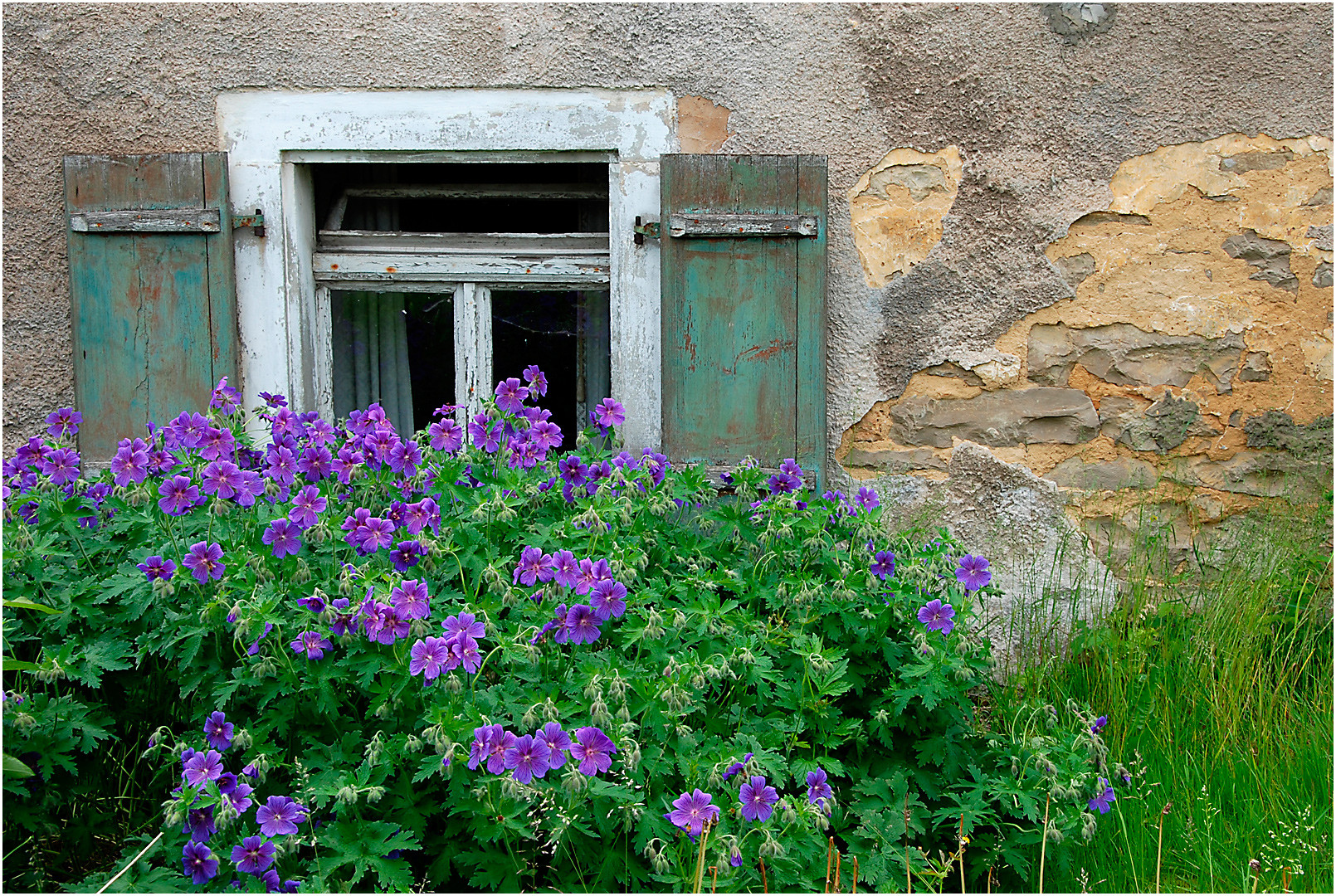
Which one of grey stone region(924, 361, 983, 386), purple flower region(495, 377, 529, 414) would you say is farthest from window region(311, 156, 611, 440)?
grey stone region(924, 361, 983, 386)

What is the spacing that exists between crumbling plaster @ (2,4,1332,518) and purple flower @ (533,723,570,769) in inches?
86.5

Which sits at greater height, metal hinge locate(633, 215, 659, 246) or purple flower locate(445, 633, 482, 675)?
metal hinge locate(633, 215, 659, 246)

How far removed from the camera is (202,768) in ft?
5.89

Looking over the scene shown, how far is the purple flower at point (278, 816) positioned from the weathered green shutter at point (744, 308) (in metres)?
1.83

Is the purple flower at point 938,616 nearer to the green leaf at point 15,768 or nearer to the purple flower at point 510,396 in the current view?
the purple flower at point 510,396

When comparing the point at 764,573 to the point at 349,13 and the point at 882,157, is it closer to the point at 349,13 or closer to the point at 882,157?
the point at 882,157

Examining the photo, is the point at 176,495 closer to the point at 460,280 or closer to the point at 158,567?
the point at 158,567

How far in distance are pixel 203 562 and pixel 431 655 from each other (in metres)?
0.57

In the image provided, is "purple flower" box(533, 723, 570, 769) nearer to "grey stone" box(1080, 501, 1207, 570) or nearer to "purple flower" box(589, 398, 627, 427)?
"purple flower" box(589, 398, 627, 427)

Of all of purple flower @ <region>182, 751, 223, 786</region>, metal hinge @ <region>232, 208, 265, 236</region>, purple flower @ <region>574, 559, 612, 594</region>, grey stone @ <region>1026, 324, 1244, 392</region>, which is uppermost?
metal hinge @ <region>232, 208, 265, 236</region>

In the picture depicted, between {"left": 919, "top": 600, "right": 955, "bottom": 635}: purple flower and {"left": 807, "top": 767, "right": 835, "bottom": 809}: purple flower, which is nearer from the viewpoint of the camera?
{"left": 807, "top": 767, "right": 835, "bottom": 809}: purple flower

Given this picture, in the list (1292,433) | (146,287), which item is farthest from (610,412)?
(1292,433)

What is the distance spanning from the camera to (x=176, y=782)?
89.3 inches

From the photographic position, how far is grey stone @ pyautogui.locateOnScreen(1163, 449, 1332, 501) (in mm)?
3502
